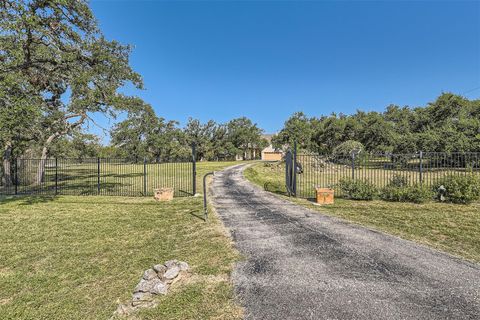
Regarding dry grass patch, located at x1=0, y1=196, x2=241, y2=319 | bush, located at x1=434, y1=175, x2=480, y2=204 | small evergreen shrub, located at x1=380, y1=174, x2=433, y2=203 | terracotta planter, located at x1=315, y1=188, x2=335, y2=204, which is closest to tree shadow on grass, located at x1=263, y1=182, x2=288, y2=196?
terracotta planter, located at x1=315, y1=188, x2=335, y2=204

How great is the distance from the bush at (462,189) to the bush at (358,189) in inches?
88.6

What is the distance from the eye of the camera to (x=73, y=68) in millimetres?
10781

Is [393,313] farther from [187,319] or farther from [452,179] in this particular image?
[452,179]

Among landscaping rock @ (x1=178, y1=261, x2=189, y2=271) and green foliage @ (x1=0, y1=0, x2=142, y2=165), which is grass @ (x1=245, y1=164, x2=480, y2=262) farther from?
green foliage @ (x1=0, y1=0, x2=142, y2=165)

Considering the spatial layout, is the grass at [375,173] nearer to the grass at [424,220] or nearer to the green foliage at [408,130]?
the grass at [424,220]

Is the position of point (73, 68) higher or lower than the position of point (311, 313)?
higher

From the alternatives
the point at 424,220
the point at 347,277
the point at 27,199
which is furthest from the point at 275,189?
the point at 27,199

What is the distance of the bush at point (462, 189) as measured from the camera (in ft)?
26.4

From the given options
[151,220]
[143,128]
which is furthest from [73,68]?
[143,128]

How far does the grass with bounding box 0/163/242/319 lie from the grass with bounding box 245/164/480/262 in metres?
3.78

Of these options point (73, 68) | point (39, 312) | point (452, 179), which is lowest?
point (39, 312)

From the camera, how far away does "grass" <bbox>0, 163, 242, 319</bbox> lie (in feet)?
9.86

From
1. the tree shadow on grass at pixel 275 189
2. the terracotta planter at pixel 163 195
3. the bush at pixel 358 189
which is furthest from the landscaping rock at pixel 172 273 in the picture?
the tree shadow on grass at pixel 275 189

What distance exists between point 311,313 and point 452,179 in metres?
8.75
